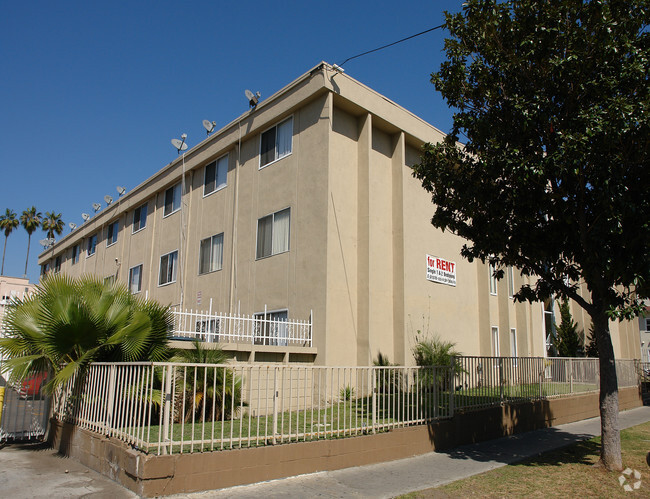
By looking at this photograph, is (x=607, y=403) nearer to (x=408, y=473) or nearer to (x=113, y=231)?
(x=408, y=473)

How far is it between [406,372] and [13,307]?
274 inches

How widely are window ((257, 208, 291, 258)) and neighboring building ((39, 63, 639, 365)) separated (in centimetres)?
5

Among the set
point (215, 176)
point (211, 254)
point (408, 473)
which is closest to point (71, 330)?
point (408, 473)

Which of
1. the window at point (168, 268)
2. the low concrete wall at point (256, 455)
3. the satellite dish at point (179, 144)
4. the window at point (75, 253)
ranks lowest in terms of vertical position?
the low concrete wall at point (256, 455)

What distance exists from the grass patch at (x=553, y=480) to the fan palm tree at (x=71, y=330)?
5.14 meters

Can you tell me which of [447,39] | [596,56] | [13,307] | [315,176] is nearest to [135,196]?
[315,176]

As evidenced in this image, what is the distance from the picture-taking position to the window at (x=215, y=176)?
19125 millimetres

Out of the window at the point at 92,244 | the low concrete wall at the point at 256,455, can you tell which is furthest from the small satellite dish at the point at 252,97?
the window at the point at 92,244

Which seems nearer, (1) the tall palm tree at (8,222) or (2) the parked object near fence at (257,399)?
(2) the parked object near fence at (257,399)

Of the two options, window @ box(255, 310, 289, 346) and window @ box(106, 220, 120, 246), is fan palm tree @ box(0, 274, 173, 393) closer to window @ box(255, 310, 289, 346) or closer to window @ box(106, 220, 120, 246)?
window @ box(255, 310, 289, 346)

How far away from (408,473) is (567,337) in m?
18.5

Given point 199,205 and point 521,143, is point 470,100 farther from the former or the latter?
point 199,205

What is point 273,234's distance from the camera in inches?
632

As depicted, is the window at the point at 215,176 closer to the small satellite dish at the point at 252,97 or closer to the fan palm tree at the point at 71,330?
the small satellite dish at the point at 252,97
